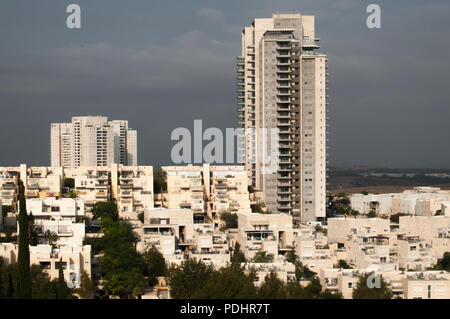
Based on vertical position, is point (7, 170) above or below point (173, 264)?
above

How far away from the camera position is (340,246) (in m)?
24.5

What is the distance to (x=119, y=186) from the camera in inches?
1169

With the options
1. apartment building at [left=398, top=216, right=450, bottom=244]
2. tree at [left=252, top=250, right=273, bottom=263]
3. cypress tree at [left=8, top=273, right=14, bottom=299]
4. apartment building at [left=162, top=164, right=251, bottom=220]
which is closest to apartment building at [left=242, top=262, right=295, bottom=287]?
tree at [left=252, top=250, right=273, bottom=263]

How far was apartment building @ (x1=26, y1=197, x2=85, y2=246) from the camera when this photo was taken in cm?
2167

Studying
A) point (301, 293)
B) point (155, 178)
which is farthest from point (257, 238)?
point (155, 178)

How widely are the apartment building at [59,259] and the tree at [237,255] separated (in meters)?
4.57

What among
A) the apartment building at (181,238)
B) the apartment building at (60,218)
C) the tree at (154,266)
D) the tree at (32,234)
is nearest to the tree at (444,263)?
the apartment building at (181,238)

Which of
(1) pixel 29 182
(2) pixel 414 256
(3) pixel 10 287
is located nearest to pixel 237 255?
Answer: (2) pixel 414 256

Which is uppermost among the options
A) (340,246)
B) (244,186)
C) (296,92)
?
(296,92)

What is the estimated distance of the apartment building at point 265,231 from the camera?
899 inches
